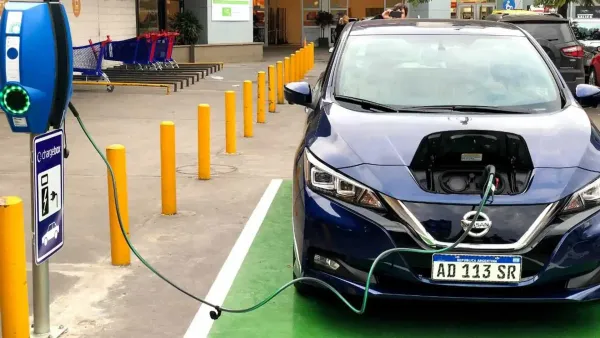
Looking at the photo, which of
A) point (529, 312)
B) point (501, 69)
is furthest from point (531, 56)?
point (529, 312)

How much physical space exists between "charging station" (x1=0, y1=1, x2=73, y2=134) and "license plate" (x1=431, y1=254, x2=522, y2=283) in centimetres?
209

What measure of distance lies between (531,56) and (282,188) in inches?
131

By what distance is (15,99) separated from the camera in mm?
4047

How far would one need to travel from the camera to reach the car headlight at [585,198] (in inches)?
176

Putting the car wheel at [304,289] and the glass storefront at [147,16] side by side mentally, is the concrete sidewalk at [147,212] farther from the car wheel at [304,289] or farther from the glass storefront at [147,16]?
the glass storefront at [147,16]

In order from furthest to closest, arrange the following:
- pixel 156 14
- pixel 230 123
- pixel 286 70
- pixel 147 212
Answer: pixel 156 14 < pixel 286 70 < pixel 230 123 < pixel 147 212

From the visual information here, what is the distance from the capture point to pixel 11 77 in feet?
13.2

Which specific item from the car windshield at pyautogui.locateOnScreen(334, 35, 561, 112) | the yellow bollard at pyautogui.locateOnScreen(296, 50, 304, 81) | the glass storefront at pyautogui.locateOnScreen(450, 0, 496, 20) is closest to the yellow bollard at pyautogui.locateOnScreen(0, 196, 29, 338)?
the car windshield at pyautogui.locateOnScreen(334, 35, 561, 112)

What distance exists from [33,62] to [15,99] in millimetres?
199

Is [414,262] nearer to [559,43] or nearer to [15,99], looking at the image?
[15,99]

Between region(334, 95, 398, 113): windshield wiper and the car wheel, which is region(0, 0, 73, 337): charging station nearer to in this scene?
the car wheel

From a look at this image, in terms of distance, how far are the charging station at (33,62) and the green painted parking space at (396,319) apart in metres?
1.61

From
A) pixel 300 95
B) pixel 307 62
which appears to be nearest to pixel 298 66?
pixel 307 62

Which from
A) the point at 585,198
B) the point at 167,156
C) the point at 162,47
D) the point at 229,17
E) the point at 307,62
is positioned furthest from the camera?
the point at 229,17
